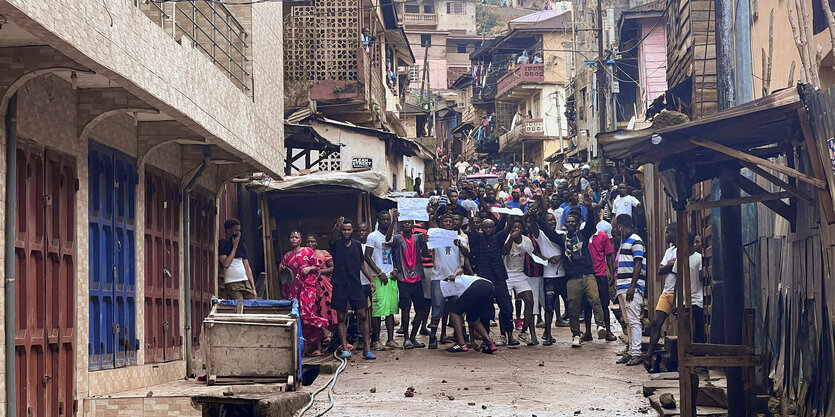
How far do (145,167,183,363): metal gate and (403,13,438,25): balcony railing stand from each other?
73634mm

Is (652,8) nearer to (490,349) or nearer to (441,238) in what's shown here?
(441,238)

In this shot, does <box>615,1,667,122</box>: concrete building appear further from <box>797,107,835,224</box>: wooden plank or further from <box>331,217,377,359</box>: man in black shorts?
<box>797,107,835,224</box>: wooden plank

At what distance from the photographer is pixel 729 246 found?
10453 mm

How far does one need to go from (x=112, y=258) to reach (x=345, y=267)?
176 inches

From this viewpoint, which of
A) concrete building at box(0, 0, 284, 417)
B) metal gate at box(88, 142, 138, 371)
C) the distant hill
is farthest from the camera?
the distant hill

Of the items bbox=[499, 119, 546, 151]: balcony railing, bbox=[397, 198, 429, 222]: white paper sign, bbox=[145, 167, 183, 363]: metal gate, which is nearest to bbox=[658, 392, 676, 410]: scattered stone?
bbox=[145, 167, 183, 363]: metal gate

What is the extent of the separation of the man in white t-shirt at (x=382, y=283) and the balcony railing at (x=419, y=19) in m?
71.5

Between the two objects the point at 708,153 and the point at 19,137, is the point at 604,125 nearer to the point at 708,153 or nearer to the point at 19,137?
the point at 708,153

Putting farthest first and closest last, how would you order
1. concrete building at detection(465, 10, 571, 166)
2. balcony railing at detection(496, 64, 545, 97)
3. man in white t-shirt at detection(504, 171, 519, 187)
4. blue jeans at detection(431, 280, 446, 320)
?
concrete building at detection(465, 10, 571, 166), balcony railing at detection(496, 64, 545, 97), man in white t-shirt at detection(504, 171, 519, 187), blue jeans at detection(431, 280, 446, 320)

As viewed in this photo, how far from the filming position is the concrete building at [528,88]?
60469 mm

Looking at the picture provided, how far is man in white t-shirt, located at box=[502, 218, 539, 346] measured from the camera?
15.8m

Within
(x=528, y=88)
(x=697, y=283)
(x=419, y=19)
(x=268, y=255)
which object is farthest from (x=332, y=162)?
(x=419, y=19)

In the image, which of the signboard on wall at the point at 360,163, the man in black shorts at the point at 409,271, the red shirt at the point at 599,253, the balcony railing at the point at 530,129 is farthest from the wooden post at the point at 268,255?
the balcony railing at the point at 530,129

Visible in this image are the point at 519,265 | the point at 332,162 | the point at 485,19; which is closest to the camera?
the point at 519,265
